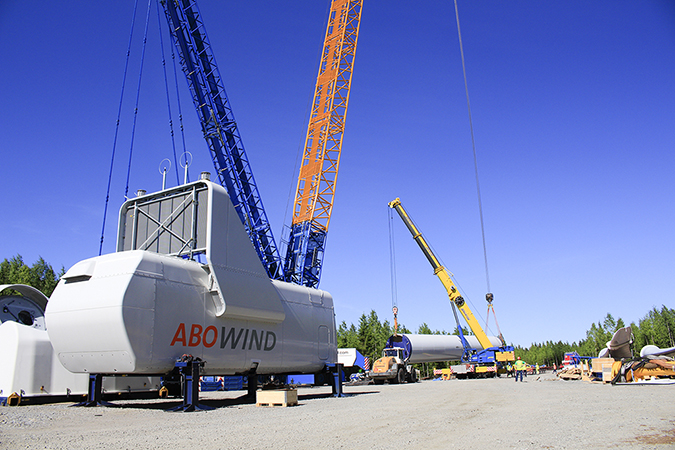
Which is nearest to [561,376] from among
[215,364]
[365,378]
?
[365,378]

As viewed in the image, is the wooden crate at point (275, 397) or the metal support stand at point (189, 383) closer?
the metal support stand at point (189, 383)

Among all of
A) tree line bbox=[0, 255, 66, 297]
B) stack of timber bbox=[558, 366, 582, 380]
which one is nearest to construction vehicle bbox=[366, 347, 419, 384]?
stack of timber bbox=[558, 366, 582, 380]

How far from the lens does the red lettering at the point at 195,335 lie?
15.0 meters

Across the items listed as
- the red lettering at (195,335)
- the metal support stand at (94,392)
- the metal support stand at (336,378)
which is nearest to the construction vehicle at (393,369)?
the metal support stand at (336,378)

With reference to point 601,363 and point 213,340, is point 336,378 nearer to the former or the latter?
point 213,340

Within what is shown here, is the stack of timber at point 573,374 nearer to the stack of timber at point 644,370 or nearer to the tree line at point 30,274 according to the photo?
the stack of timber at point 644,370

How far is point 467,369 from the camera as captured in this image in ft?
145

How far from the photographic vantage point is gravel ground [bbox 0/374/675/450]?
27.6ft

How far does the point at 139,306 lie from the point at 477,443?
9758 mm

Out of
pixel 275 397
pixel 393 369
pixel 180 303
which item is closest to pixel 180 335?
pixel 180 303

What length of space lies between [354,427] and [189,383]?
19.7 feet

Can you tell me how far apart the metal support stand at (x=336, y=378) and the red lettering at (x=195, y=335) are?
7.74 metres

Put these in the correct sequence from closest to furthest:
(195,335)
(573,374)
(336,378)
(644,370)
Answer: (195,335) → (336,378) → (644,370) → (573,374)

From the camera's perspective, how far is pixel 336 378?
21234 millimetres
